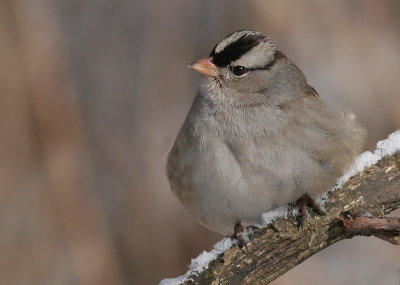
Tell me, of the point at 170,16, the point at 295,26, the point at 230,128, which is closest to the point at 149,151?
the point at 170,16

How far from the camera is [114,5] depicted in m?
6.14

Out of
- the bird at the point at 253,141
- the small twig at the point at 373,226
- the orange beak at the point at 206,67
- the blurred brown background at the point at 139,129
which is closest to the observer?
the small twig at the point at 373,226

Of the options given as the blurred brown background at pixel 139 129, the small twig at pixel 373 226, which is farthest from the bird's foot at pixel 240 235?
the blurred brown background at pixel 139 129

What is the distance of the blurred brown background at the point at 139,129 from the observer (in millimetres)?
5289

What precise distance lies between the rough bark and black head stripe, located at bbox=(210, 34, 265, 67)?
3.22ft

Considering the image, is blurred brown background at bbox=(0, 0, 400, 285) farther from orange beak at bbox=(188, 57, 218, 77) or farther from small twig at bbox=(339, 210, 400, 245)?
small twig at bbox=(339, 210, 400, 245)

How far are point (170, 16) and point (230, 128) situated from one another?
2.34 m

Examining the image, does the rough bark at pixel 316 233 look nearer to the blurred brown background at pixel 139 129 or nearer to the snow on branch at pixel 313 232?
the snow on branch at pixel 313 232

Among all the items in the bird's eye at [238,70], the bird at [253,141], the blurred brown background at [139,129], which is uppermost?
the blurred brown background at [139,129]

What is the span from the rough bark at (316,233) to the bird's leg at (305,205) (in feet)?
0.12

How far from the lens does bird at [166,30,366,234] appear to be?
331 centimetres

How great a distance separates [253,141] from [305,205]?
432mm

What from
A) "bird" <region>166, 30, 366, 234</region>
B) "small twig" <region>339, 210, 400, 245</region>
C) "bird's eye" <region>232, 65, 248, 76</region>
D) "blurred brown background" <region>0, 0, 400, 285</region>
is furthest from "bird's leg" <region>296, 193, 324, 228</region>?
"blurred brown background" <region>0, 0, 400, 285</region>

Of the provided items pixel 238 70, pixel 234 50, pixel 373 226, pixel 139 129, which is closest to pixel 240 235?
pixel 373 226
